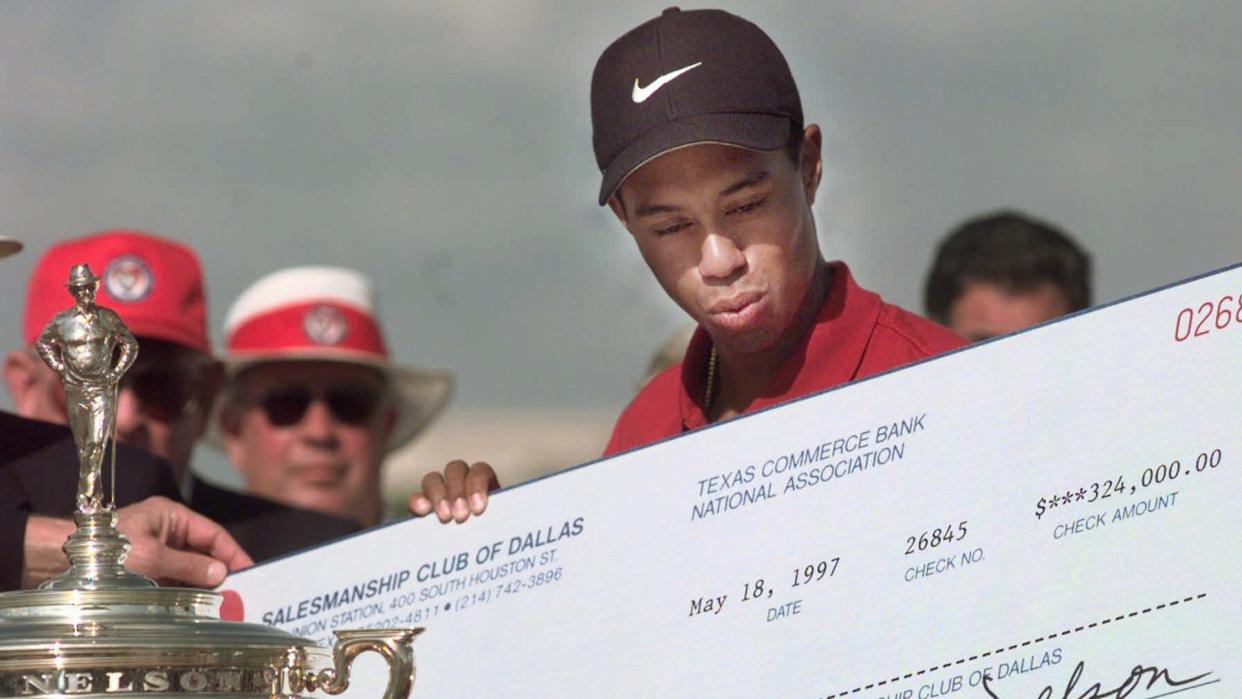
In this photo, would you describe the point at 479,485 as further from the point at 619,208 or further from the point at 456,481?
the point at 619,208

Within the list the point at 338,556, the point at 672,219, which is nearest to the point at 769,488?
the point at 672,219

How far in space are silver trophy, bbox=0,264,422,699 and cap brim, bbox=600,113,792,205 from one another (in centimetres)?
73

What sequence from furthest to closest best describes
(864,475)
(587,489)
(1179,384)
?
(587,489) → (864,475) → (1179,384)

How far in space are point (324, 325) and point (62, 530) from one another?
2969 mm

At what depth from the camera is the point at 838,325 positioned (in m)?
3.06

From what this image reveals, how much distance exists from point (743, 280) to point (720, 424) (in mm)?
190

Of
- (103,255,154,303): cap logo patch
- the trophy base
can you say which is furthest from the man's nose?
(103,255,154,303): cap logo patch

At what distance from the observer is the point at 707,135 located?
2.91m

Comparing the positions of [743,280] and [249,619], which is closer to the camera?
[743,280]

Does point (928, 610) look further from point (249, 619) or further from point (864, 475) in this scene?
point (249, 619)

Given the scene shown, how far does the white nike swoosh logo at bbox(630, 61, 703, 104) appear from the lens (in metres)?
3.02

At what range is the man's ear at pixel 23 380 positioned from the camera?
17.5 ft

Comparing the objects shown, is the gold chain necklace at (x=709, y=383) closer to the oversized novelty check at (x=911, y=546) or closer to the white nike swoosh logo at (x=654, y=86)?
the oversized novelty check at (x=911, y=546)

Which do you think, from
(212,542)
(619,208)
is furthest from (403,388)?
(619,208)
